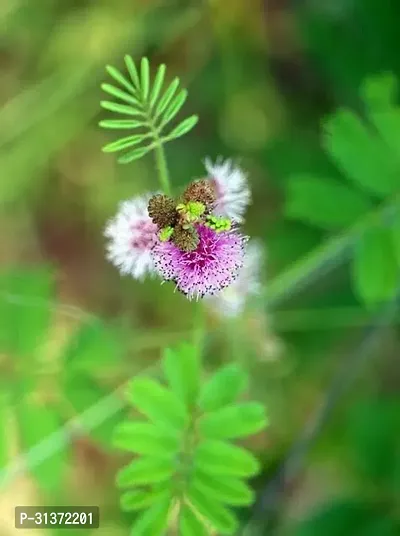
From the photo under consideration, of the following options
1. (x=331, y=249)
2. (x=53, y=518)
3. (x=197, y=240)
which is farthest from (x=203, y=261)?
(x=53, y=518)

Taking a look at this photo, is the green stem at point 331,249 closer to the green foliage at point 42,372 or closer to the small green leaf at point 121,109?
the green foliage at point 42,372

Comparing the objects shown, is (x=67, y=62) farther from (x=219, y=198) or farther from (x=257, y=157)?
(x=219, y=198)

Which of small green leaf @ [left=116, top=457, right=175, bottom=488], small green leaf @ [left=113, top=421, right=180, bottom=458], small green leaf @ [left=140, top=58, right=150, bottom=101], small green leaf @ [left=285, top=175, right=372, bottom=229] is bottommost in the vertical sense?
small green leaf @ [left=116, top=457, right=175, bottom=488]

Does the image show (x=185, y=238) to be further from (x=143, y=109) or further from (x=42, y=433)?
(x=42, y=433)

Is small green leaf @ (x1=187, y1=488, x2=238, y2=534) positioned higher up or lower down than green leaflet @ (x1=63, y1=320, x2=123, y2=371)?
lower down

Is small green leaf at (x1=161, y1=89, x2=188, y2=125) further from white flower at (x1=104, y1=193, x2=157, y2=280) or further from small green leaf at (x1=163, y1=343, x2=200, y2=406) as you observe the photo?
small green leaf at (x1=163, y1=343, x2=200, y2=406)

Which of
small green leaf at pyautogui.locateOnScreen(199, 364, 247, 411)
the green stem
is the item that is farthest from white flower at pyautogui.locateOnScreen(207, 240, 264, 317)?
small green leaf at pyautogui.locateOnScreen(199, 364, 247, 411)
